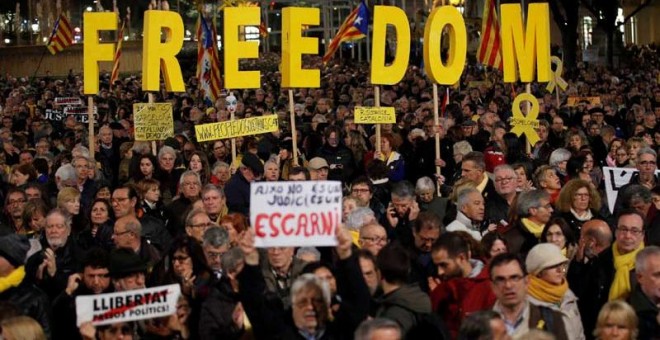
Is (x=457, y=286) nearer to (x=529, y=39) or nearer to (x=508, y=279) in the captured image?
(x=508, y=279)

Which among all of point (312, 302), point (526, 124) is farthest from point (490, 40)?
point (312, 302)

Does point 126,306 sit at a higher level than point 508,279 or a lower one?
lower

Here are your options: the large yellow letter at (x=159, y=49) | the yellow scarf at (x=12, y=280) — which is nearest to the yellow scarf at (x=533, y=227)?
the yellow scarf at (x=12, y=280)

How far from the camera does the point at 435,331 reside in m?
7.96

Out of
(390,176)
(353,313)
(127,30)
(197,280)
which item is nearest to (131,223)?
(197,280)

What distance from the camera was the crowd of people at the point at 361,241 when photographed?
7934 mm

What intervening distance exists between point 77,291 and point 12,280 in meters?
0.40

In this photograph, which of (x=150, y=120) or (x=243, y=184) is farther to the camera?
(x=150, y=120)

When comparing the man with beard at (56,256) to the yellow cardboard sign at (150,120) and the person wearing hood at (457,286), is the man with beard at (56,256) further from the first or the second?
the yellow cardboard sign at (150,120)

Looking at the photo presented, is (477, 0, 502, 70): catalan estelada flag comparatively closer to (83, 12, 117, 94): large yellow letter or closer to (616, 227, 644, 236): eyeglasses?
(83, 12, 117, 94): large yellow letter

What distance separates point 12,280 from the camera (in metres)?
9.04

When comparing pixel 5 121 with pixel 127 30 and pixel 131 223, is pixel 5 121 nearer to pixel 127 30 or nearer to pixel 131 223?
pixel 131 223

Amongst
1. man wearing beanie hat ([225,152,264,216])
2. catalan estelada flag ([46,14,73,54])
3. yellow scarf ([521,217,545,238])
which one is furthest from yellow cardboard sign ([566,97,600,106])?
yellow scarf ([521,217,545,238])

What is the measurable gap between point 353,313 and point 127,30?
162ft
